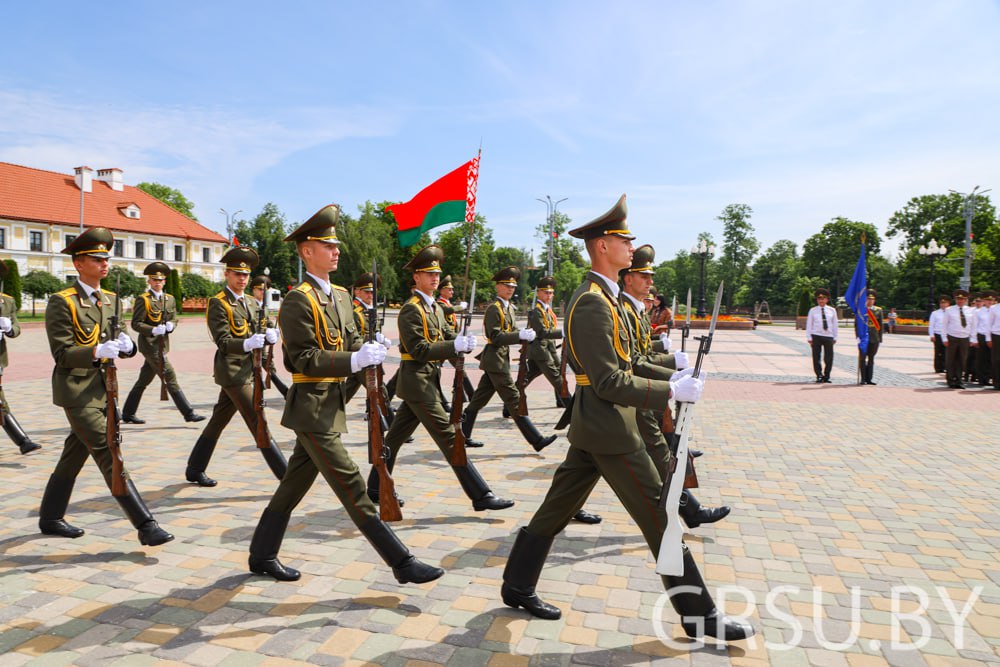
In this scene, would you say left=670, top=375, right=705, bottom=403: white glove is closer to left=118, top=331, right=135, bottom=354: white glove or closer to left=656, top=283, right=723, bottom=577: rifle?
left=656, top=283, right=723, bottom=577: rifle

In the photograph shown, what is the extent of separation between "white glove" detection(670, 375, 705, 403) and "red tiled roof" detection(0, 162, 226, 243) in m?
51.1

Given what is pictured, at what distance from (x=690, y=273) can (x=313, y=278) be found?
10571cm

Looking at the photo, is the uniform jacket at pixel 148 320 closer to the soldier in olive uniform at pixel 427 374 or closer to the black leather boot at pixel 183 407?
the black leather boot at pixel 183 407

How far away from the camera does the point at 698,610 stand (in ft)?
10.2

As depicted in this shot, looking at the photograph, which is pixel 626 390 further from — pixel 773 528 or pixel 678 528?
pixel 773 528

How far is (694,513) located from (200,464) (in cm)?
418

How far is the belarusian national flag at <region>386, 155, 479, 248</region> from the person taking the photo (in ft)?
29.0

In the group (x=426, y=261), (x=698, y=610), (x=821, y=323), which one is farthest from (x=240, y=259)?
(x=821, y=323)

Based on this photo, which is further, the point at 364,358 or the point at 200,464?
the point at 200,464

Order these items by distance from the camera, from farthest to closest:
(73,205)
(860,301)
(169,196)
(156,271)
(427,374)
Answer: (169,196), (73,205), (860,301), (156,271), (427,374)

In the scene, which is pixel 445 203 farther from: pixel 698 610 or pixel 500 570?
pixel 698 610

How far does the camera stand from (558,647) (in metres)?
3.16

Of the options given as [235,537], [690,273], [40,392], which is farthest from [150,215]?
[690,273]

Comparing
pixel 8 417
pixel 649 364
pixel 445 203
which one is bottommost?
pixel 8 417
